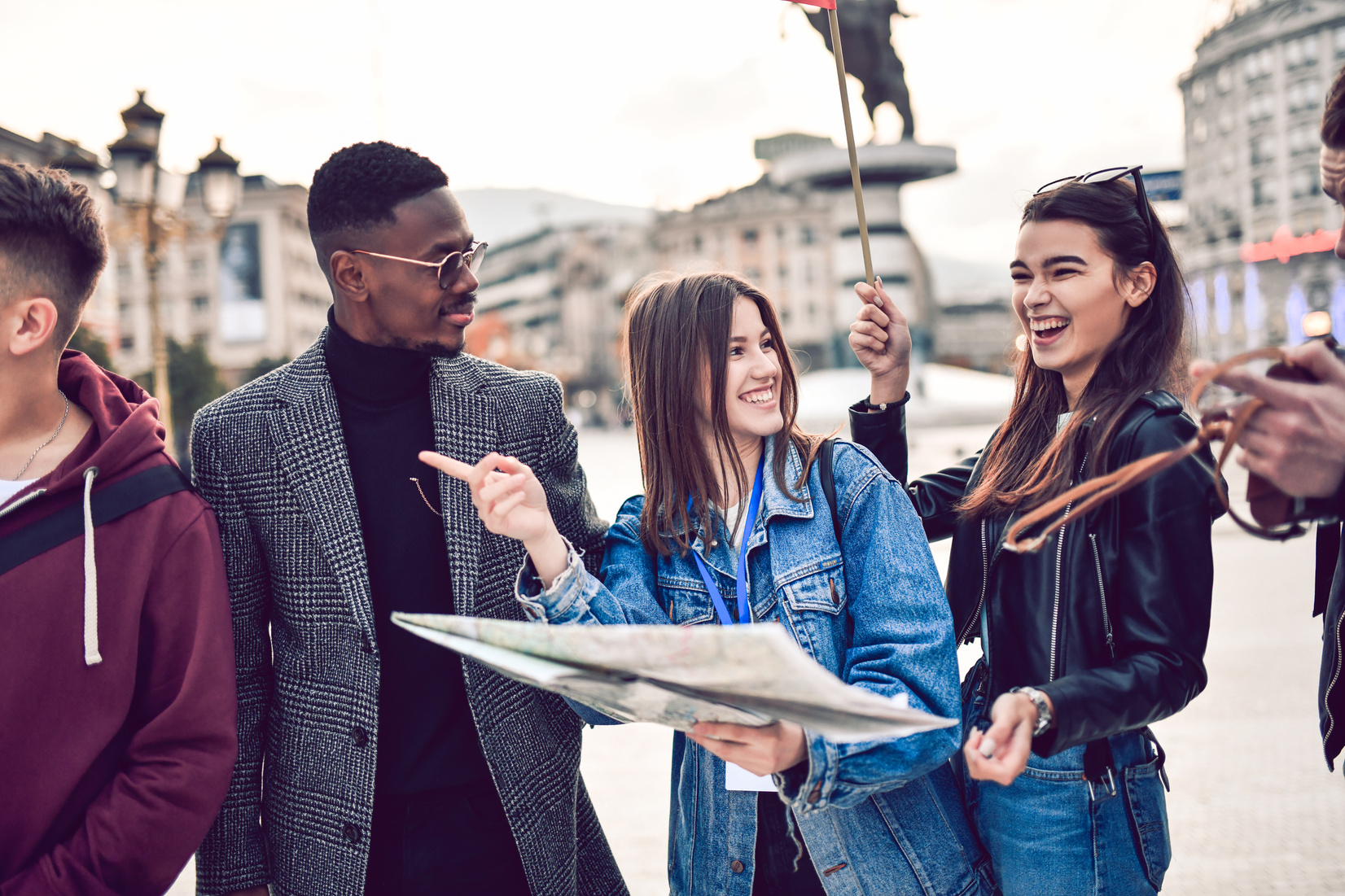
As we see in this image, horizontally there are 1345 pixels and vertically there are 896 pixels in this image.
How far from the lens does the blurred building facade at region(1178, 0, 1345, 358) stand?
167 ft

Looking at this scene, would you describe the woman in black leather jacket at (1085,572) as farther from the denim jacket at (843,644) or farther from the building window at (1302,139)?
the building window at (1302,139)

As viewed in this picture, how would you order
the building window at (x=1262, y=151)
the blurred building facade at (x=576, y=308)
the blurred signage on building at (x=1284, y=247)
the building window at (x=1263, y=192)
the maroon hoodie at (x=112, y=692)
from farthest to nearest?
the blurred building facade at (x=576, y=308), the building window at (x=1263, y=192), the building window at (x=1262, y=151), the blurred signage on building at (x=1284, y=247), the maroon hoodie at (x=112, y=692)

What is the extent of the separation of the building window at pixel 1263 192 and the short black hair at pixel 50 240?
212 feet

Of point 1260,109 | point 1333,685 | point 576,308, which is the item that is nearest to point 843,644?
point 1333,685

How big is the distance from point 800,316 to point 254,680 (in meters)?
59.9

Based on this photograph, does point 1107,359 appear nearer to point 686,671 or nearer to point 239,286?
point 686,671

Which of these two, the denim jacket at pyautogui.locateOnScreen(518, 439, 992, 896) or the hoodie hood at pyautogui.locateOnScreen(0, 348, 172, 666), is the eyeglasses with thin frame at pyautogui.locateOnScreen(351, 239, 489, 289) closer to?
the hoodie hood at pyautogui.locateOnScreen(0, 348, 172, 666)

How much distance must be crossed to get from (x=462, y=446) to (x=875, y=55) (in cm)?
2014

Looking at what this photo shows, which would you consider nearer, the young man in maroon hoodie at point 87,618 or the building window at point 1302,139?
the young man in maroon hoodie at point 87,618

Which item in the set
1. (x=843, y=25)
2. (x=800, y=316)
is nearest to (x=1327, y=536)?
(x=843, y=25)

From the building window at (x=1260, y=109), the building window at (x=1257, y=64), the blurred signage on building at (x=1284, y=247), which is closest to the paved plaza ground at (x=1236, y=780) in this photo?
the blurred signage on building at (x=1284, y=247)

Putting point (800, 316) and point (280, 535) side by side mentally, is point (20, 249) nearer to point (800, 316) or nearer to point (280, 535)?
point (280, 535)

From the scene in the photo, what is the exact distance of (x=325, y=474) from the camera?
2.06m

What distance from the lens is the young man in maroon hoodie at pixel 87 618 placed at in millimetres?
1562
